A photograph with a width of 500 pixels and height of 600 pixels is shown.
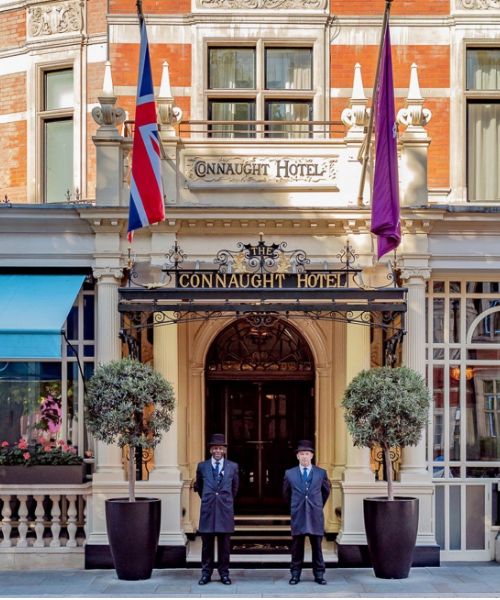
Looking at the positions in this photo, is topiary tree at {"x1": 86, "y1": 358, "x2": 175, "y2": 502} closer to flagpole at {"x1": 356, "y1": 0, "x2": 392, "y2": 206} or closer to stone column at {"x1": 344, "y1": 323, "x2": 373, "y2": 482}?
stone column at {"x1": 344, "y1": 323, "x2": 373, "y2": 482}

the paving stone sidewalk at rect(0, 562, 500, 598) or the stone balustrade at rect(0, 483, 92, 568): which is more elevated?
the stone balustrade at rect(0, 483, 92, 568)

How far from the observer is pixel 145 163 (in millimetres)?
13125

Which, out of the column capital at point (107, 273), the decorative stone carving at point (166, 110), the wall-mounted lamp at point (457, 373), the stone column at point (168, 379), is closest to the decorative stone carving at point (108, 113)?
the decorative stone carving at point (166, 110)

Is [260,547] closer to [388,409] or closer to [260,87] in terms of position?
[388,409]

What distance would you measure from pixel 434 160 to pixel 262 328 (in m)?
3.66

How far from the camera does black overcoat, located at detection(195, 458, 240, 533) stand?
515 inches

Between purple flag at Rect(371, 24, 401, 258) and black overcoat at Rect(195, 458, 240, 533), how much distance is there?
139 inches

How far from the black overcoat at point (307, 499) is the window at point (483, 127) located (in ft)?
17.3

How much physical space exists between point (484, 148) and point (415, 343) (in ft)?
11.8

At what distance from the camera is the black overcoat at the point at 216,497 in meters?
13.1

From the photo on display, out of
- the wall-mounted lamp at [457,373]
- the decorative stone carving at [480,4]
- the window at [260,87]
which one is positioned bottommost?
the wall-mounted lamp at [457,373]

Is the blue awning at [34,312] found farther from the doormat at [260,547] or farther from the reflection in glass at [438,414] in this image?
the reflection in glass at [438,414]

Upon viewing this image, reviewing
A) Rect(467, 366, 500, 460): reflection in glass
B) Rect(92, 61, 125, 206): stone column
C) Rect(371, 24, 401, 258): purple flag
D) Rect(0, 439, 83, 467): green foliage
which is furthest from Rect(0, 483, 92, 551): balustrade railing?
Rect(467, 366, 500, 460): reflection in glass

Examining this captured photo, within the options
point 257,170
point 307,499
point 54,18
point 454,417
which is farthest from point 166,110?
point 454,417
